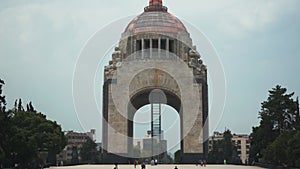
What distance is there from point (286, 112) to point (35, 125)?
737 inches

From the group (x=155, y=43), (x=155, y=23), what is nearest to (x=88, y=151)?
(x=155, y=43)

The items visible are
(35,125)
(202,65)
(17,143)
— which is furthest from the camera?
(202,65)

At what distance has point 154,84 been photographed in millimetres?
37344

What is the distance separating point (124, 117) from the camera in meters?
37.3

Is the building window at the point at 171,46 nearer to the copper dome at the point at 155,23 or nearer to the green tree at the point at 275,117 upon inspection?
the copper dome at the point at 155,23

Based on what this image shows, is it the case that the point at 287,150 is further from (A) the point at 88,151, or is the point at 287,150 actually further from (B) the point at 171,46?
(A) the point at 88,151

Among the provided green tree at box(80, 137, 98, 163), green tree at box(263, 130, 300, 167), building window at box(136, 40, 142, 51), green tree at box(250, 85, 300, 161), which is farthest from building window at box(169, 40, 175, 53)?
green tree at box(80, 137, 98, 163)

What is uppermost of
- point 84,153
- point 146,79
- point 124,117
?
point 146,79

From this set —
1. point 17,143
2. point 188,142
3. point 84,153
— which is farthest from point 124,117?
point 84,153

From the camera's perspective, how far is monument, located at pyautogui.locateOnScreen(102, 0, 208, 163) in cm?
3653

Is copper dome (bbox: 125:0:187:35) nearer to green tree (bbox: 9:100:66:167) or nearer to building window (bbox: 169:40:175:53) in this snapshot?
building window (bbox: 169:40:175:53)

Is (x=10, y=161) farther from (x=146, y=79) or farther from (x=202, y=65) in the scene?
(x=202, y=65)

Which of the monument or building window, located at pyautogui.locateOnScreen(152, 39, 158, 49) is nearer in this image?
the monument

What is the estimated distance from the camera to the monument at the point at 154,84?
3653 centimetres
